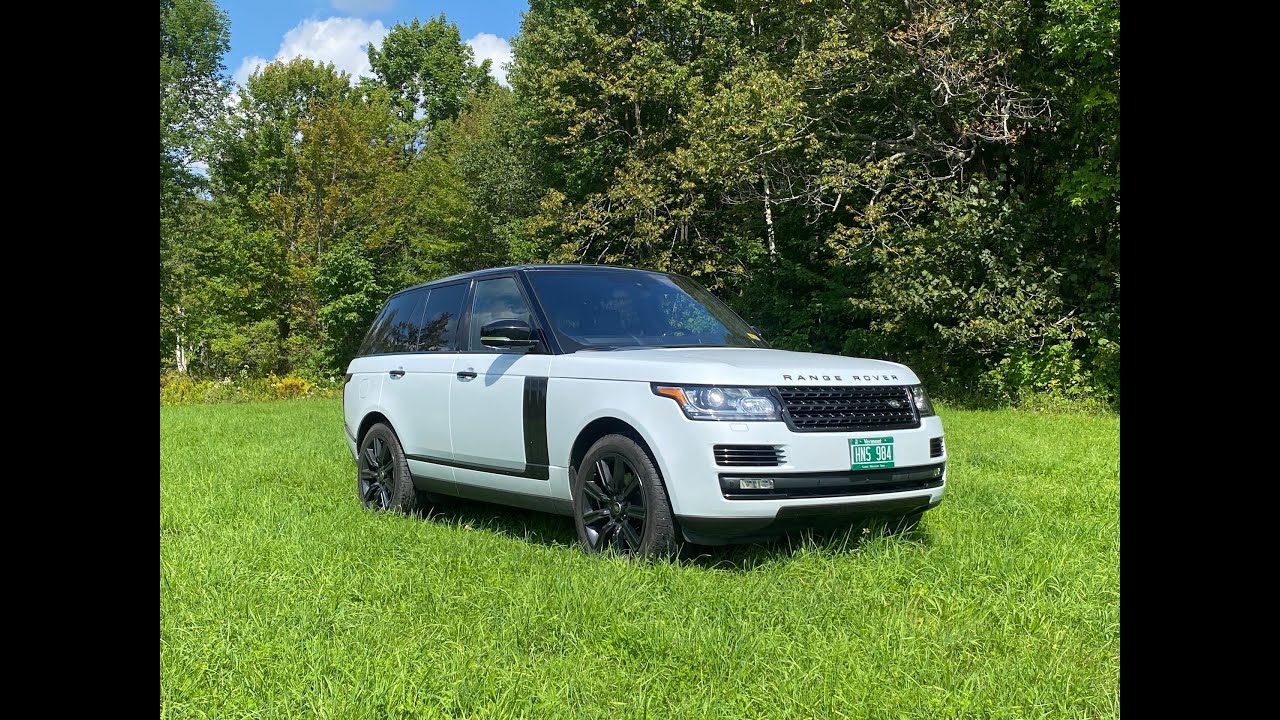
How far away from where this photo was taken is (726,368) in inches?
Answer: 177

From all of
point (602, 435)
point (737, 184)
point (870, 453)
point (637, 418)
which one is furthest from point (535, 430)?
point (737, 184)

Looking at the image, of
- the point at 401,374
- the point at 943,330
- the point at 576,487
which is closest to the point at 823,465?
the point at 576,487

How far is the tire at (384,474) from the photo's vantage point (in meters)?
6.56

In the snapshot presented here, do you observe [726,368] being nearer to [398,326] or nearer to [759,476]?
[759,476]

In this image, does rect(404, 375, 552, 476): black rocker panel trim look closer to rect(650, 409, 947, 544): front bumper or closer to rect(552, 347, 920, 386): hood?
rect(552, 347, 920, 386): hood

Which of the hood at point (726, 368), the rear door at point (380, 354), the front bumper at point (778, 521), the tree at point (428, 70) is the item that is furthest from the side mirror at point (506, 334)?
the tree at point (428, 70)

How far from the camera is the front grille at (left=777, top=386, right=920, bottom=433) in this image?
14.8ft

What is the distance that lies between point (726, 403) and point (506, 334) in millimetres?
1517

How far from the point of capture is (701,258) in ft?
84.9

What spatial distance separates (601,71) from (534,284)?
2244 cm

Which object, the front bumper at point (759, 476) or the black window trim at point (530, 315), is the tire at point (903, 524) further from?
the black window trim at point (530, 315)

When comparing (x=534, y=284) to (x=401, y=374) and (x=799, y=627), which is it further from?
(x=799, y=627)

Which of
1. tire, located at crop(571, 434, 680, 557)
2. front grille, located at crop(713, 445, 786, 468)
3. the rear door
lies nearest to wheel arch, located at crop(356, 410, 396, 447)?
the rear door

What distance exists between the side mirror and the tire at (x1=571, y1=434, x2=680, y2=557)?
84 cm
